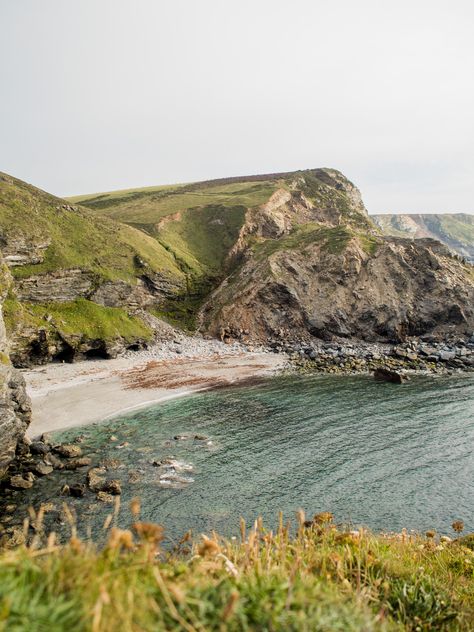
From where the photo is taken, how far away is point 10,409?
89.4ft

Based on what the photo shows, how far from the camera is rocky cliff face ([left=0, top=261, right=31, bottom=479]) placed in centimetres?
2619

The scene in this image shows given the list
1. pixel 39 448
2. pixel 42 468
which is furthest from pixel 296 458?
pixel 39 448

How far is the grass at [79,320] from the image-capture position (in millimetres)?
57984

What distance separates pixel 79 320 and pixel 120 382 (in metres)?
18.2

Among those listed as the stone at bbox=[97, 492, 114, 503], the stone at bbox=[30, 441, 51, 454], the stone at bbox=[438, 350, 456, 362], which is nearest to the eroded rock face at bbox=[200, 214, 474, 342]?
the stone at bbox=[438, 350, 456, 362]

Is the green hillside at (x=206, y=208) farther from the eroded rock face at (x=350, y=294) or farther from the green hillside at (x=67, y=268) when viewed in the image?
the eroded rock face at (x=350, y=294)

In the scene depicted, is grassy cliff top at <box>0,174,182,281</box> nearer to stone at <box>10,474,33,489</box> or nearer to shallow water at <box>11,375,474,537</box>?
shallow water at <box>11,375,474,537</box>

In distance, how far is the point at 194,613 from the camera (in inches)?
141

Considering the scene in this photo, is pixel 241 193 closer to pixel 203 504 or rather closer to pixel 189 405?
pixel 189 405

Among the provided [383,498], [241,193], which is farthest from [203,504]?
[241,193]

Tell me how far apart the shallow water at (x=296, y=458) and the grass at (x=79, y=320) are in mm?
25508

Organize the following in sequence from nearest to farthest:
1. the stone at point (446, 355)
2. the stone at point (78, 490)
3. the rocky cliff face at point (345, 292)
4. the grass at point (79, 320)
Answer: the stone at point (78, 490) < the grass at point (79, 320) < the stone at point (446, 355) < the rocky cliff face at point (345, 292)

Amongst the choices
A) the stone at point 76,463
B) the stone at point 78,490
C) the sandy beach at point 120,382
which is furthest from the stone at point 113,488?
the sandy beach at point 120,382

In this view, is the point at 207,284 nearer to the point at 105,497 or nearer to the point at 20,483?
the point at 20,483
